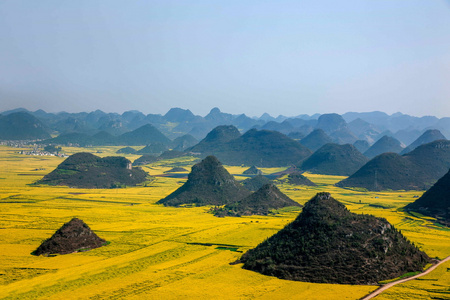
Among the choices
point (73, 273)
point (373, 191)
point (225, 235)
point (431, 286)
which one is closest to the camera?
point (431, 286)

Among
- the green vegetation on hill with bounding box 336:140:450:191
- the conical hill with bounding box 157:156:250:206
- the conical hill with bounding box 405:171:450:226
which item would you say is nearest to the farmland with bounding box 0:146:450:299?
the conical hill with bounding box 405:171:450:226

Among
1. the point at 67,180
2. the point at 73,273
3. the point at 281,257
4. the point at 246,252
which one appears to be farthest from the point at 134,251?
the point at 67,180

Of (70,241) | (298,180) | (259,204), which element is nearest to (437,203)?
(259,204)

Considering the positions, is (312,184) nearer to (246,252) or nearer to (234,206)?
(234,206)

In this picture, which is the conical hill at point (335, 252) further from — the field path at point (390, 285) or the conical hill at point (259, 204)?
the conical hill at point (259, 204)

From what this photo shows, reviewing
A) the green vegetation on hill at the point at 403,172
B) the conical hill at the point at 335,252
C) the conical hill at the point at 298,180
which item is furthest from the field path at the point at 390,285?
the conical hill at the point at 298,180

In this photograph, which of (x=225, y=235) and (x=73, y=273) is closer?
(x=73, y=273)

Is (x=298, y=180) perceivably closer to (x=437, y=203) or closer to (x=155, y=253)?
(x=437, y=203)
